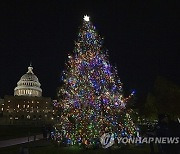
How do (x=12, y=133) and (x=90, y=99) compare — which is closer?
(x=90, y=99)

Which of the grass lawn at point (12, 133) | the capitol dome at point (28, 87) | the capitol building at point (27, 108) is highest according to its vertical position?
the capitol dome at point (28, 87)

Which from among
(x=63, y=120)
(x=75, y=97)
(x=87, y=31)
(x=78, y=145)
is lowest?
(x=78, y=145)

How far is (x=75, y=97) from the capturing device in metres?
17.4

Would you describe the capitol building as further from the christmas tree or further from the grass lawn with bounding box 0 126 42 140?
the christmas tree

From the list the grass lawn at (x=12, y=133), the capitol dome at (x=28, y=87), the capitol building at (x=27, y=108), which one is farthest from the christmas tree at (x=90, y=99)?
the capitol dome at (x=28, y=87)

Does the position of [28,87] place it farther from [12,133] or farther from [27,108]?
[12,133]

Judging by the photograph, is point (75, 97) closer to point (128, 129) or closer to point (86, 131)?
point (86, 131)

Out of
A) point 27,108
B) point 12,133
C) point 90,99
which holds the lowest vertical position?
point 12,133

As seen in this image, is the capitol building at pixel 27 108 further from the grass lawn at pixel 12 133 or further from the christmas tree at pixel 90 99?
the christmas tree at pixel 90 99

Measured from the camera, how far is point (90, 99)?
16.9 meters

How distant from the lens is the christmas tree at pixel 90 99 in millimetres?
16297

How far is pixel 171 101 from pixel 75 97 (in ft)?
99.6

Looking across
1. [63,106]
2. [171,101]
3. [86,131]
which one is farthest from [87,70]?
[171,101]

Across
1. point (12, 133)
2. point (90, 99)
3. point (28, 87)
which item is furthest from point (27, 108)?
point (90, 99)
